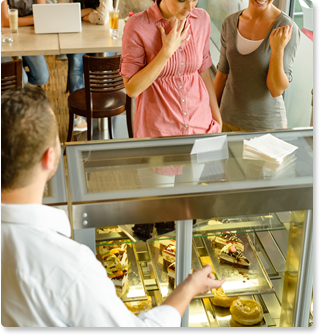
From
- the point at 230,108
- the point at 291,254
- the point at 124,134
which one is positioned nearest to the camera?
the point at 291,254

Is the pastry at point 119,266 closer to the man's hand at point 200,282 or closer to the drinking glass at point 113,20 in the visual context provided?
the man's hand at point 200,282

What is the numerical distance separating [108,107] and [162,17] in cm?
189

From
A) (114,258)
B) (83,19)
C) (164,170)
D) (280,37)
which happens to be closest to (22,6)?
(83,19)

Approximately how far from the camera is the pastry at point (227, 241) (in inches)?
74.4

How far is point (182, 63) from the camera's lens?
6.59 ft

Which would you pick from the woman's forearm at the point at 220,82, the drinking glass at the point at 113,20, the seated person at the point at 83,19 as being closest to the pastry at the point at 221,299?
the woman's forearm at the point at 220,82

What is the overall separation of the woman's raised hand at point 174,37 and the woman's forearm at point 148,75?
0.02 metres

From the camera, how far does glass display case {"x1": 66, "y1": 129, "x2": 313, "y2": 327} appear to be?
133 centimetres

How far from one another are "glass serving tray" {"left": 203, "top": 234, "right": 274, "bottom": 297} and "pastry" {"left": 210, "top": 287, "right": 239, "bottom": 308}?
0.9 inches

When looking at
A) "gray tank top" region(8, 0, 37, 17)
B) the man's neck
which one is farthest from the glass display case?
"gray tank top" region(8, 0, 37, 17)

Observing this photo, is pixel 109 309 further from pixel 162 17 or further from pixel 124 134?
pixel 124 134

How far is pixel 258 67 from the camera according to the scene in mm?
2229

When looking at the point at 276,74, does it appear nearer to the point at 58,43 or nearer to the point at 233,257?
the point at 233,257
